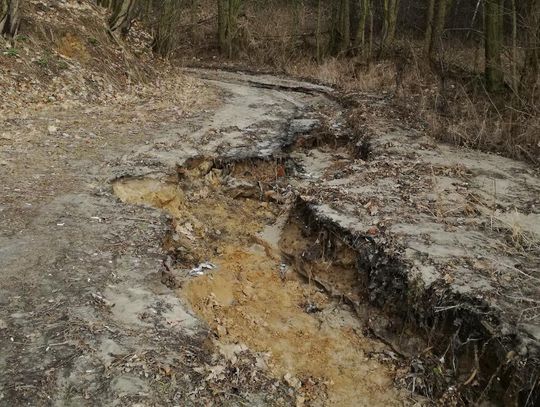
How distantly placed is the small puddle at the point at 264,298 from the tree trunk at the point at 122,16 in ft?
22.0

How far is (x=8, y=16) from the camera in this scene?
9234 mm

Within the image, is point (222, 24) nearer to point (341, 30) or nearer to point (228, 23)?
point (228, 23)

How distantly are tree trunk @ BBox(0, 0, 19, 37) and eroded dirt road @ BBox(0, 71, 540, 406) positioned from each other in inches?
82.7

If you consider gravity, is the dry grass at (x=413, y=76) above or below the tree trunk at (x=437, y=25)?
below

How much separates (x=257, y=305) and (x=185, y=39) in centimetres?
1763

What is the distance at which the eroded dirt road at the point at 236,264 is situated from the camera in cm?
357

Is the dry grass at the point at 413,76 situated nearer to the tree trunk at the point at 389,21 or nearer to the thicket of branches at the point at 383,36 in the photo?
the thicket of branches at the point at 383,36

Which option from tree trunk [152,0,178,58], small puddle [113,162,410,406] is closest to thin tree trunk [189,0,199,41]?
tree trunk [152,0,178,58]

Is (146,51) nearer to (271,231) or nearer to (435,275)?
(271,231)

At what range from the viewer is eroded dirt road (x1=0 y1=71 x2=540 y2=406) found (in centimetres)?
357

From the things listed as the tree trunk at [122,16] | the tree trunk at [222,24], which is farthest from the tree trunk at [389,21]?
the tree trunk at [122,16]

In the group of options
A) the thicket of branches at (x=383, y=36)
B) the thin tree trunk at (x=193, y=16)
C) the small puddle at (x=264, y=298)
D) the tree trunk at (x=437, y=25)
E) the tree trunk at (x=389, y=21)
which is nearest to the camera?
the small puddle at (x=264, y=298)

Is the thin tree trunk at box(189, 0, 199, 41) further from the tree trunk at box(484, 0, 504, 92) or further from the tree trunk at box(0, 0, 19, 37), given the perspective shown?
the tree trunk at box(484, 0, 504, 92)

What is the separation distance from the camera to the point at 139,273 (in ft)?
14.8
